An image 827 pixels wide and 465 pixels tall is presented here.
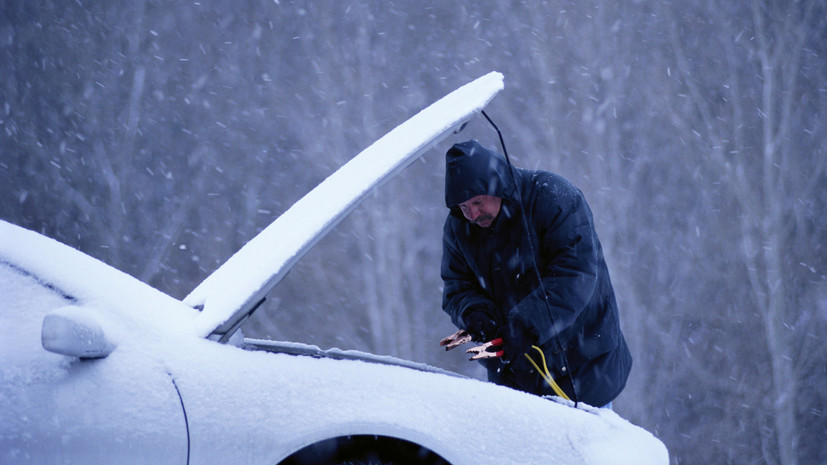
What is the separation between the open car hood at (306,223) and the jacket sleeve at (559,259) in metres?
0.67

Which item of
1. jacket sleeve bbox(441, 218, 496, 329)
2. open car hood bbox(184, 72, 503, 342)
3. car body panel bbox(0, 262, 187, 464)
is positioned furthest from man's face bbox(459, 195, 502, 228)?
car body panel bbox(0, 262, 187, 464)

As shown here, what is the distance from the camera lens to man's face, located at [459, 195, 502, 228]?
2299mm

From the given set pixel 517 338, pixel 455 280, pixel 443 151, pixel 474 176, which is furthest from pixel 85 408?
pixel 443 151

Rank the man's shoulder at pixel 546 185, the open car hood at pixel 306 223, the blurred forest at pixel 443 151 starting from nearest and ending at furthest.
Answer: the open car hood at pixel 306 223 → the man's shoulder at pixel 546 185 → the blurred forest at pixel 443 151

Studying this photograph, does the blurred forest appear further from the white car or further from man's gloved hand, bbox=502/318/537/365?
the white car

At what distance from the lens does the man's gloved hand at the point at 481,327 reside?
2.25m

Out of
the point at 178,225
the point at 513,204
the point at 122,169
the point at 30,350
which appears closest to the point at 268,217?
the point at 178,225

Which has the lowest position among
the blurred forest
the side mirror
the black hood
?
the blurred forest

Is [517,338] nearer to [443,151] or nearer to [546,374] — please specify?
[546,374]

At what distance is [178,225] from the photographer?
5.03 metres

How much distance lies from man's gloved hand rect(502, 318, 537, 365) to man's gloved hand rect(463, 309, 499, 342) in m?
0.14

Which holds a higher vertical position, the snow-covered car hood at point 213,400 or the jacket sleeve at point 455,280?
the snow-covered car hood at point 213,400

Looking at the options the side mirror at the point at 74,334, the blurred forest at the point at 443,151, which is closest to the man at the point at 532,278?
the side mirror at the point at 74,334

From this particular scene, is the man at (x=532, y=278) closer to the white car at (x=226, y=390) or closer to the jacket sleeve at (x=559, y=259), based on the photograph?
the jacket sleeve at (x=559, y=259)
